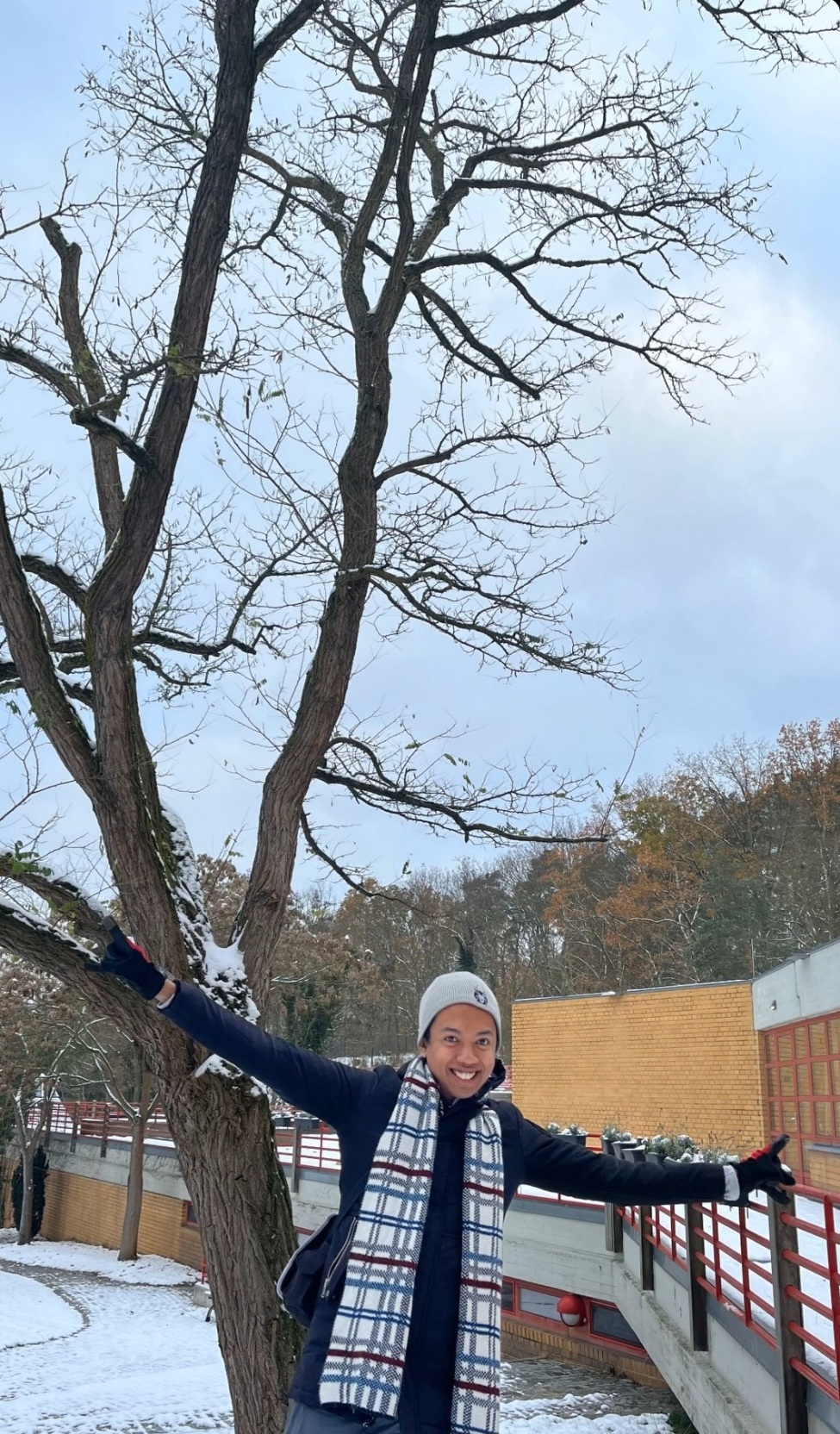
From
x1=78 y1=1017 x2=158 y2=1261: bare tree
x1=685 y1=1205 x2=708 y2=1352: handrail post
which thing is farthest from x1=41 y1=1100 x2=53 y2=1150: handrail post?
x1=685 y1=1205 x2=708 y2=1352: handrail post

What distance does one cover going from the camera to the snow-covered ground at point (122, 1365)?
10.8 meters

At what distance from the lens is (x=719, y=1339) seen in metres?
6.66

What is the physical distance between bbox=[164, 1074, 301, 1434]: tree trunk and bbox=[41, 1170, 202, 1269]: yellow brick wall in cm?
2185

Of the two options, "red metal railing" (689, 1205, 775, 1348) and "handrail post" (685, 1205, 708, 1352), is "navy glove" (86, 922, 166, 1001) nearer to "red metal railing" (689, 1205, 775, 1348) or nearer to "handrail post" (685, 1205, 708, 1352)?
"red metal railing" (689, 1205, 775, 1348)

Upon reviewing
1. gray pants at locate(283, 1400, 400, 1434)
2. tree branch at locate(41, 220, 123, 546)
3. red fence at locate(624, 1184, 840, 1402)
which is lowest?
red fence at locate(624, 1184, 840, 1402)

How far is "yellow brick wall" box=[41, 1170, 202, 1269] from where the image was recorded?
84.8 feet

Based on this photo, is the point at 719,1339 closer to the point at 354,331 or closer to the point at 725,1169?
the point at 725,1169

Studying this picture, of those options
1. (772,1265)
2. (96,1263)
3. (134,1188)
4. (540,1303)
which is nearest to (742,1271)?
(772,1265)

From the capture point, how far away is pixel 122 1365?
14.8m

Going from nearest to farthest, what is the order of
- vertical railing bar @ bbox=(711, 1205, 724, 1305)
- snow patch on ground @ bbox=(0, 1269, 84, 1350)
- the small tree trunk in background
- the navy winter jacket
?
the navy winter jacket → vertical railing bar @ bbox=(711, 1205, 724, 1305) → snow patch on ground @ bbox=(0, 1269, 84, 1350) → the small tree trunk in background

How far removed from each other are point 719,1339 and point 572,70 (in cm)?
721

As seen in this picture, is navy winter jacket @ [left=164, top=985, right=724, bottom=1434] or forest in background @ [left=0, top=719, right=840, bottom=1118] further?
forest in background @ [left=0, top=719, right=840, bottom=1118]

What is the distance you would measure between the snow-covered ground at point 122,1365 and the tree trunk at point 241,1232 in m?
6.78

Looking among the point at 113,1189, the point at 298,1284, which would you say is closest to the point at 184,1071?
the point at 298,1284
